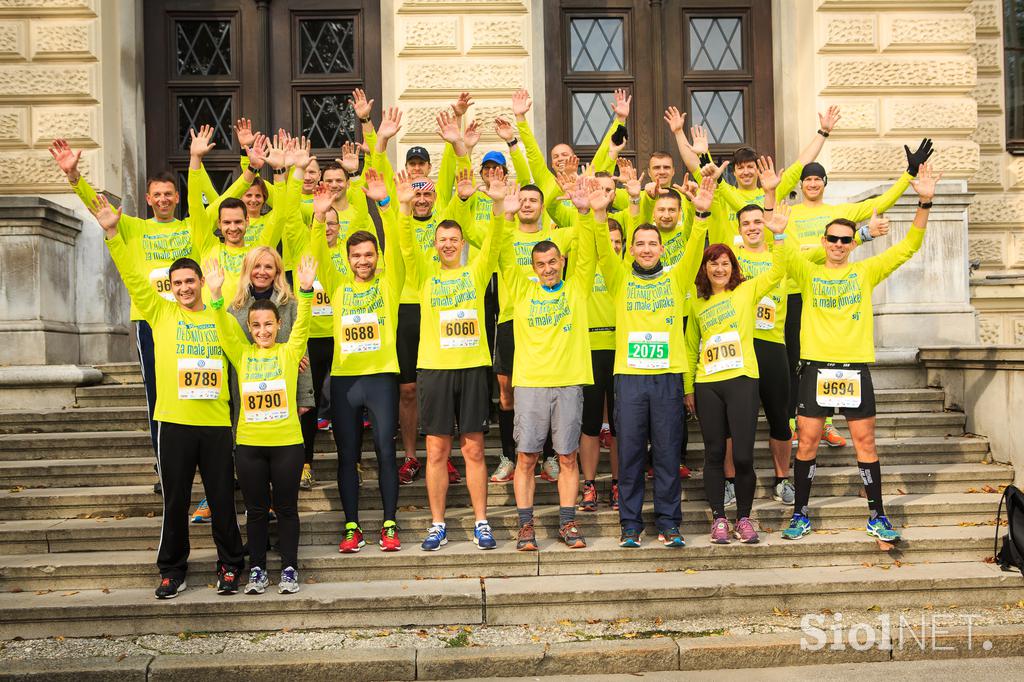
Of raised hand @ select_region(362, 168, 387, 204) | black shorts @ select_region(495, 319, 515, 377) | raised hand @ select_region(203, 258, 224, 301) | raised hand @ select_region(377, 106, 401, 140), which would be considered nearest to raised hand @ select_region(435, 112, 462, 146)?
raised hand @ select_region(377, 106, 401, 140)

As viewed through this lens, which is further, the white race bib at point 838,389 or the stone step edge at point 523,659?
the white race bib at point 838,389

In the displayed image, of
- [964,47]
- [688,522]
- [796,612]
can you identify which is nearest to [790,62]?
[964,47]

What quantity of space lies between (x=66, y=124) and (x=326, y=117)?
2929 mm

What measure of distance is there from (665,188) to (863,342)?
80.3 inches

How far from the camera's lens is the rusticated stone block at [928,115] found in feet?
34.9

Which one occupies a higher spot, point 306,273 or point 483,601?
point 306,273

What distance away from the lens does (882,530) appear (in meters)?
6.37

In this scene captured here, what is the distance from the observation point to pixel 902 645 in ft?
17.7

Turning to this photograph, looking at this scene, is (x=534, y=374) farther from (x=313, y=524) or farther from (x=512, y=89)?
(x=512, y=89)

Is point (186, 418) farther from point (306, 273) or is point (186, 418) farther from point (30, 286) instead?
point (30, 286)

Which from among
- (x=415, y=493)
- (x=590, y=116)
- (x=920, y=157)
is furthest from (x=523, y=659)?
(x=590, y=116)

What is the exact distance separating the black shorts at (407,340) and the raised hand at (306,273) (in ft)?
3.75

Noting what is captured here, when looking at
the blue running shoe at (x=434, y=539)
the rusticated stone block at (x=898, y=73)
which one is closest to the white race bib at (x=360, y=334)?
the blue running shoe at (x=434, y=539)

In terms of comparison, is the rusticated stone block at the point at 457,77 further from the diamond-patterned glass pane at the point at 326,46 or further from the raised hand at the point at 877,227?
the raised hand at the point at 877,227
